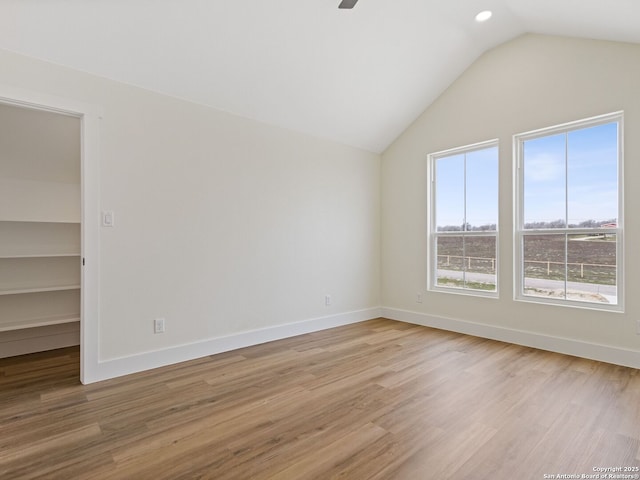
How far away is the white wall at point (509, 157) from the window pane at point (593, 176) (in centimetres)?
15

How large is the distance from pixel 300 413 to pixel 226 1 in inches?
117

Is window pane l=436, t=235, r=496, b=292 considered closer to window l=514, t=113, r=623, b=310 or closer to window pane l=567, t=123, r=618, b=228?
window l=514, t=113, r=623, b=310

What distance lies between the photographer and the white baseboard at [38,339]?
131 inches

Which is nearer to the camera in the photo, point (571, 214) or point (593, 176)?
point (593, 176)

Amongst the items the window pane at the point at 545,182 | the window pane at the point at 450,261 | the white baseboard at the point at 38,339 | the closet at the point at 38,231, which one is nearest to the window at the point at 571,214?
the window pane at the point at 545,182

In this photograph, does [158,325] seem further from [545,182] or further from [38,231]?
[545,182]

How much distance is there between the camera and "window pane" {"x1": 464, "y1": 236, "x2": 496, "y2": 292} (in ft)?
13.1

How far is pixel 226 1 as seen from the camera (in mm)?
2535

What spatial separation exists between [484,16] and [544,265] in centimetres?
260

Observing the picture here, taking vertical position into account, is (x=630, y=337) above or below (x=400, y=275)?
below

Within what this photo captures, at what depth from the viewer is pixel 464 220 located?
168 inches

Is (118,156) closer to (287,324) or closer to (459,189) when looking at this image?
(287,324)

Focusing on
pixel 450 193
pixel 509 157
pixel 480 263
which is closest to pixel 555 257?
pixel 480 263

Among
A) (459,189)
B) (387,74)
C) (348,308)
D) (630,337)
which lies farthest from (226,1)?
(630,337)
